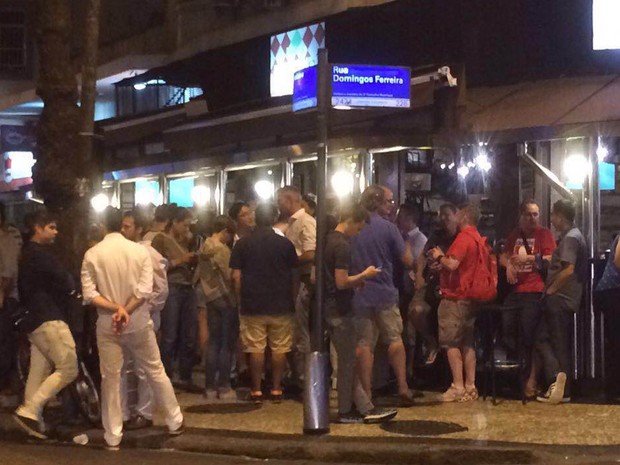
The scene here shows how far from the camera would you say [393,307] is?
38.0ft

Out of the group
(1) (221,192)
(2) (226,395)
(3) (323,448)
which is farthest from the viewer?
(1) (221,192)

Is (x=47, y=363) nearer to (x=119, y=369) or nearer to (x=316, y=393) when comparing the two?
(x=119, y=369)

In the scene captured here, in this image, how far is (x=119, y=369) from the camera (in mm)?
10531

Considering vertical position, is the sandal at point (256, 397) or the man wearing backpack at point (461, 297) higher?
the man wearing backpack at point (461, 297)

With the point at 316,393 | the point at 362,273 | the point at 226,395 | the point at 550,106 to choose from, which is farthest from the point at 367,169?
the point at 316,393

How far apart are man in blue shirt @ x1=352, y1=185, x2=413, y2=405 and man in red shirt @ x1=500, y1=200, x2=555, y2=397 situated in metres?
1.32

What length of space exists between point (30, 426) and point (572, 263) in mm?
5194

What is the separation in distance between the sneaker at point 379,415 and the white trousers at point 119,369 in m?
1.74

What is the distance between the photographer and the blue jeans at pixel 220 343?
1278 cm

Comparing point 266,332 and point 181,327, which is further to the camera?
point 181,327

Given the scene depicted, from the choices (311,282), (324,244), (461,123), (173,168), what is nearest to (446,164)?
(461,123)

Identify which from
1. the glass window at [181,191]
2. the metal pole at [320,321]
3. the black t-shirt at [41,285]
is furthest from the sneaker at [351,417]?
the glass window at [181,191]

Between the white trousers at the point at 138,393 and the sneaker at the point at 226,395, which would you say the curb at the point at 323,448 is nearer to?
the white trousers at the point at 138,393

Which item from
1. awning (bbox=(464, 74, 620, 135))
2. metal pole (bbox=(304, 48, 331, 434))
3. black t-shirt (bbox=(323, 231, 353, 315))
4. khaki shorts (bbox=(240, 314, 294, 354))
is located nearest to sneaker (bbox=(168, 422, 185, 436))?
metal pole (bbox=(304, 48, 331, 434))
